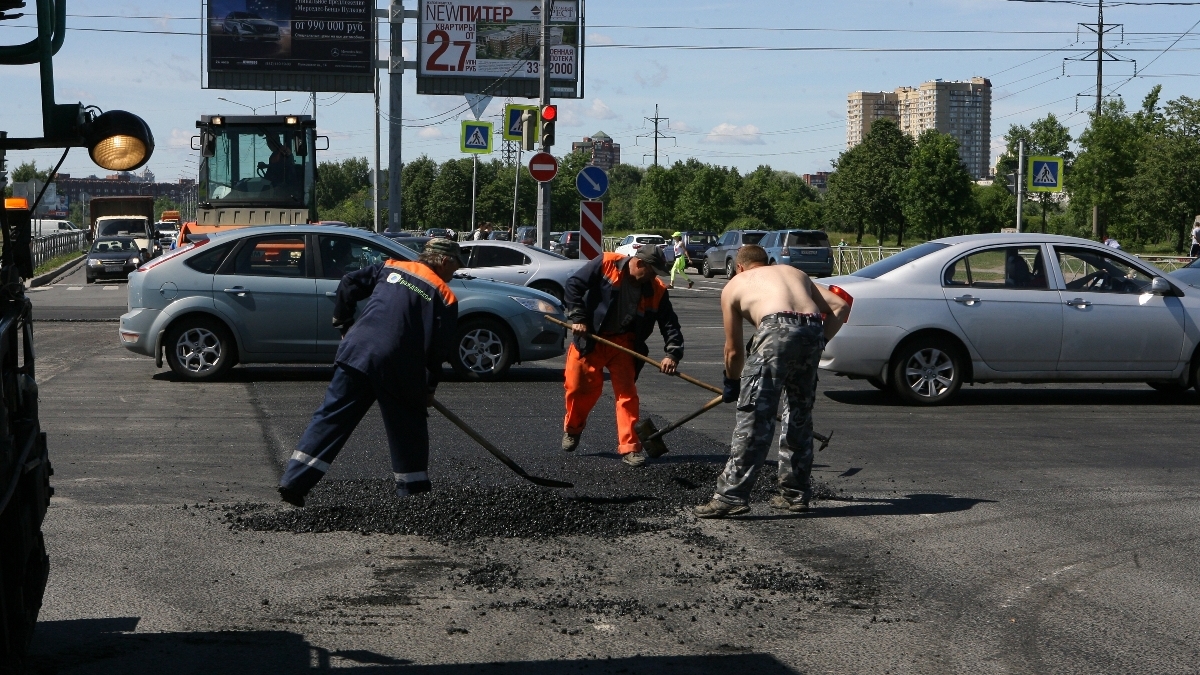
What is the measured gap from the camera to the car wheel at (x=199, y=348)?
1308 cm

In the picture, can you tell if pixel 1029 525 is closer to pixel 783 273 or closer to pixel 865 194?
pixel 783 273

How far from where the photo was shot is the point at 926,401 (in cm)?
1197

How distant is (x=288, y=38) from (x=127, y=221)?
9.09 metres

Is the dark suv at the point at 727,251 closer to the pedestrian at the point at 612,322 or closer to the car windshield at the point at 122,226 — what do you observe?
the car windshield at the point at 122,226

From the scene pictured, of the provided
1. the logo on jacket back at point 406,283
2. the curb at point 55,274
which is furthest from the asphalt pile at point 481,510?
the curb at point 55,274

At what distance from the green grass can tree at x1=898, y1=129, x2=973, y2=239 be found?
37.8m

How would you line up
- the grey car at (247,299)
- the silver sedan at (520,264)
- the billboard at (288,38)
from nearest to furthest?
the grey car at (247,299) → the silver sedan at (520,264) → the billboard at (288,38)

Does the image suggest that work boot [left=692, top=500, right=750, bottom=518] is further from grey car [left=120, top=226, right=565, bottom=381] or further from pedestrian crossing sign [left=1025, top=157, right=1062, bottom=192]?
pedestrian crossing sign [left=1025, top=157, right=1062, bottom=192]

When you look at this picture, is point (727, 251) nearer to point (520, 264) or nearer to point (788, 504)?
point (520, 264)

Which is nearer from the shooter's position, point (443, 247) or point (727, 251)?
point (443, 247)

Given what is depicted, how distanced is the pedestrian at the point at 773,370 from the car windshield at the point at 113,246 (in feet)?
116

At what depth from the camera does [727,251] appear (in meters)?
47.4

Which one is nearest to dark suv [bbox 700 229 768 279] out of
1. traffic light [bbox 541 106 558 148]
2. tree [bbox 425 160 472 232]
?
traffic light [bbox 541 106 558 148]

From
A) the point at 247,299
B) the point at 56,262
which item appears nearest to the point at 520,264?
the point at 247,299
